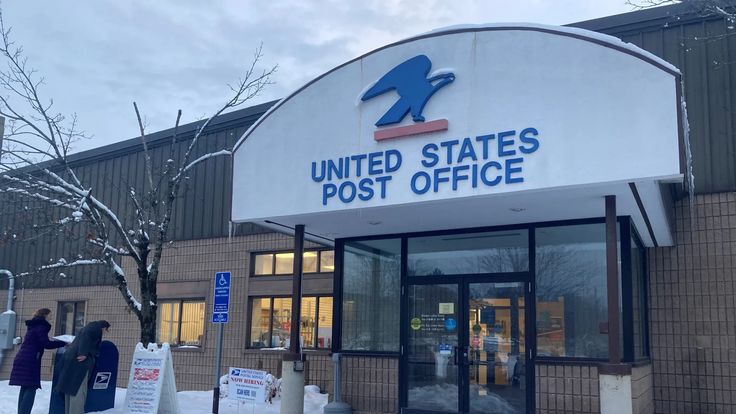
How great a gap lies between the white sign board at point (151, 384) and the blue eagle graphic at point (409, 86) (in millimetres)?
5939

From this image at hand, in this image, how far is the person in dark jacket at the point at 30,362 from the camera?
37.7 feet

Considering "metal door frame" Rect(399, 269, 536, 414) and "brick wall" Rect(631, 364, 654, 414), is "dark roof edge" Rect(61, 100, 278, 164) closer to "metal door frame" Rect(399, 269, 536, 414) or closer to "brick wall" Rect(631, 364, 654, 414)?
"metal door frame" Rect(399, 269, 536, 414)

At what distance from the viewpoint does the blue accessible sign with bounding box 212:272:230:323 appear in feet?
40.6

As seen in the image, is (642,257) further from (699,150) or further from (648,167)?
(648,167)

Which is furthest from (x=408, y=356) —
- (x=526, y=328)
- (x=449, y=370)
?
(x=526, y=328)

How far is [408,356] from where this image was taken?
42.0ft

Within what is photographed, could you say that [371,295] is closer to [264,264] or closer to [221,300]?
[221,300]

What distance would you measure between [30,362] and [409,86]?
768 centimetres

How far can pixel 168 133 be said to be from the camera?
827 inches

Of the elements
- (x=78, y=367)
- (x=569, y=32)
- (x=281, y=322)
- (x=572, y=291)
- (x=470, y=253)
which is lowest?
(x=78, y=367)

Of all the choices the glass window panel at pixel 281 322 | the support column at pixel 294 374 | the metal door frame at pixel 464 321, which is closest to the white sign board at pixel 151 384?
the support column at pixel 294 374

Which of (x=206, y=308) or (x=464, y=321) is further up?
(x=206, y=308)

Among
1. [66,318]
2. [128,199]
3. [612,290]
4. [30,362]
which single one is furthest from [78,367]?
[66,318]

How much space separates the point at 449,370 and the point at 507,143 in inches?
177
